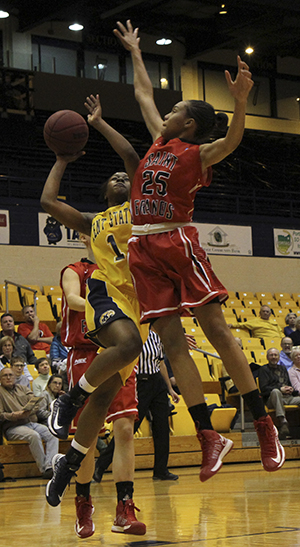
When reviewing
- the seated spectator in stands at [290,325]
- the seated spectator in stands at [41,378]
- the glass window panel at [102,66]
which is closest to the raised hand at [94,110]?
the seated spectator in stands at [41,378]

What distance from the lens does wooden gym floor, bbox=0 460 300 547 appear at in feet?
12.2

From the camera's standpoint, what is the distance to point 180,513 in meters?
4.77

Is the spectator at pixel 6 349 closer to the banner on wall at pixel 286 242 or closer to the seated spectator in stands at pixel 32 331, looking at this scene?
the seated spectator in stands at pixel 32 331

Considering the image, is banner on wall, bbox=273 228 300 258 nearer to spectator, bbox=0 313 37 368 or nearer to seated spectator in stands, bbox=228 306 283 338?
seated spectator in stands, bbox=228 306 283 338

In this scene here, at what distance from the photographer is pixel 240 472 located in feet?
26.7

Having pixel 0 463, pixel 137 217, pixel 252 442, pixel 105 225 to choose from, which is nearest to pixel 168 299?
pixel 137 217

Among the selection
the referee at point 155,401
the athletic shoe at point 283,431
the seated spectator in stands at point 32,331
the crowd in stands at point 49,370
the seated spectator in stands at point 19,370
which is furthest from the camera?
the seated spectator in stands at point 32,331

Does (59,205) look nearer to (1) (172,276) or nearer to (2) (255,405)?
(1) (172,276)

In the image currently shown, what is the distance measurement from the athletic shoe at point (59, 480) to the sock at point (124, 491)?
348 millimetres

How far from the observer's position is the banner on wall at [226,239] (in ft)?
55.5

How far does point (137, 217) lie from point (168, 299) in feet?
1.57

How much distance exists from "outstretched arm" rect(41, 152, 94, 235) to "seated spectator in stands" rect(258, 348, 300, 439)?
6.37m

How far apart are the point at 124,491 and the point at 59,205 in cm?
169

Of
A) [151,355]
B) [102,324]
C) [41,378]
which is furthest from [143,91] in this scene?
[41,378]
